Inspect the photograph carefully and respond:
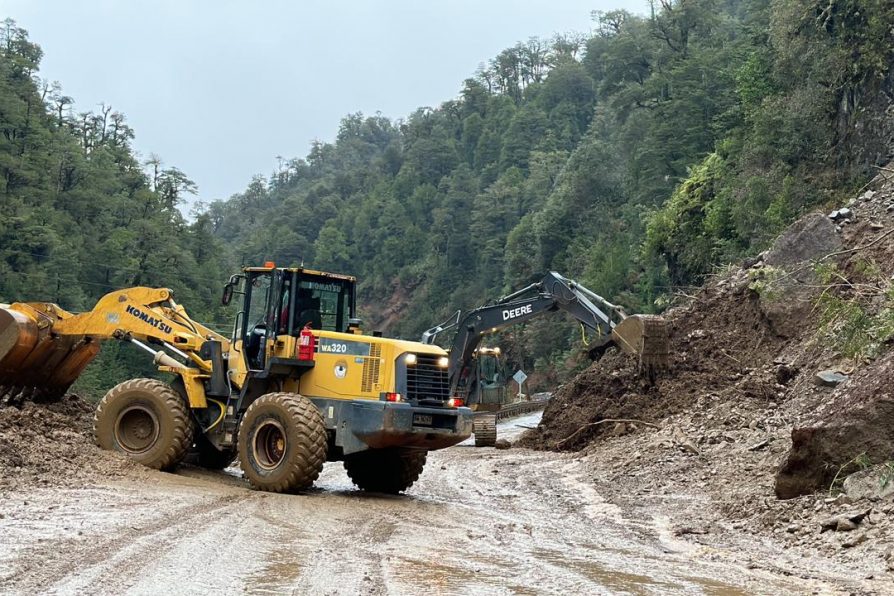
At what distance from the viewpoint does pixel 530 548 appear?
943cm

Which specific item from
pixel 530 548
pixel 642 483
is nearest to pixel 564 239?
pixel 642 483

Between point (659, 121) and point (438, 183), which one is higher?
point (438, 183)

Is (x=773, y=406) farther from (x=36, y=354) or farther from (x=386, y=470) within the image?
(x=36, y=354)

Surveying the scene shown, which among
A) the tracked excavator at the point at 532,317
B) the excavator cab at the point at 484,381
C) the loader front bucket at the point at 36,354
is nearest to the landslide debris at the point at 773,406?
the tracked excavator at the point at 532,317

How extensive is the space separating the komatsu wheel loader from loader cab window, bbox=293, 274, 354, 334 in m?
0.02

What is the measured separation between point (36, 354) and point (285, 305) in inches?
157

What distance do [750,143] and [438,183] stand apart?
91602mm

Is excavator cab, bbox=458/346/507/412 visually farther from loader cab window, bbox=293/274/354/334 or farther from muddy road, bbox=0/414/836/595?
muddy road, bbox=0/414/836/595

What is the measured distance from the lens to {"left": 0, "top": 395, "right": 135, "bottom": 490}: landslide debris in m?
11.8

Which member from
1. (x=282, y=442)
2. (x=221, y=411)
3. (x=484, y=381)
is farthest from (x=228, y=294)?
(x=484, y=381)

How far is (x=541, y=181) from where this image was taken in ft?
349

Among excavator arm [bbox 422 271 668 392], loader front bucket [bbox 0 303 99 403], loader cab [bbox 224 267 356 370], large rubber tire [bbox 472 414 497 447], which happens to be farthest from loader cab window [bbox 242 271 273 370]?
large rubber tire [bbox 472 414 497 447]

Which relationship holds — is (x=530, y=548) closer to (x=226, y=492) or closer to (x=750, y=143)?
(x=226, y=492)

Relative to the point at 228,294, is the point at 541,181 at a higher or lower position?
higher
